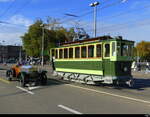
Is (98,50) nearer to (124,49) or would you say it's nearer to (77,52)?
(124,49)

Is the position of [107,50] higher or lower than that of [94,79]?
higher

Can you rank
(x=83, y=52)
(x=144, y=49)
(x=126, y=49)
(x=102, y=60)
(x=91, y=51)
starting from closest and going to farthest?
(x=102, y=60), (x=126, y=49), (x=91, y=51), (x=83, y=52), (x=144, y=49)

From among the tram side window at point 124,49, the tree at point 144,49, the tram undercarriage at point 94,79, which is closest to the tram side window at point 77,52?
the tram undercarriage at point 94,79

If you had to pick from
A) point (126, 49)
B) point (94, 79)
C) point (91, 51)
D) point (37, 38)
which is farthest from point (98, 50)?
point (37, 38)

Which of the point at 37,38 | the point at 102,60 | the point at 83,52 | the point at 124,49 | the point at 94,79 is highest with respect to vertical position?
the point at 37,38

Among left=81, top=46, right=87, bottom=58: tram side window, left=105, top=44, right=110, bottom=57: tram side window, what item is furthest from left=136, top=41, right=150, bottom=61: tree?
left=105, top=44, right=110, bottom=57: tram side window

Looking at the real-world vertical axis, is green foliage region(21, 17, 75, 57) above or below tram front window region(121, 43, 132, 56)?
above

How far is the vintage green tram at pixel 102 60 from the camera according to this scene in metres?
14.0

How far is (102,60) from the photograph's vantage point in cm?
1456

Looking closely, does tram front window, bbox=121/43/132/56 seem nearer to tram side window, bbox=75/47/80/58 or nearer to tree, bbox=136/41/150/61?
tram side window, bbox=75/47/80/58

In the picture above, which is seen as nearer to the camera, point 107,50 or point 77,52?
point 107,50

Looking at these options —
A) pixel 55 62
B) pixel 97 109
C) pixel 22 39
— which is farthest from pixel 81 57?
pixel 22 39

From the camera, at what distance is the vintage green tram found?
1404 cm

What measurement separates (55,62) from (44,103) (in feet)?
37.0
